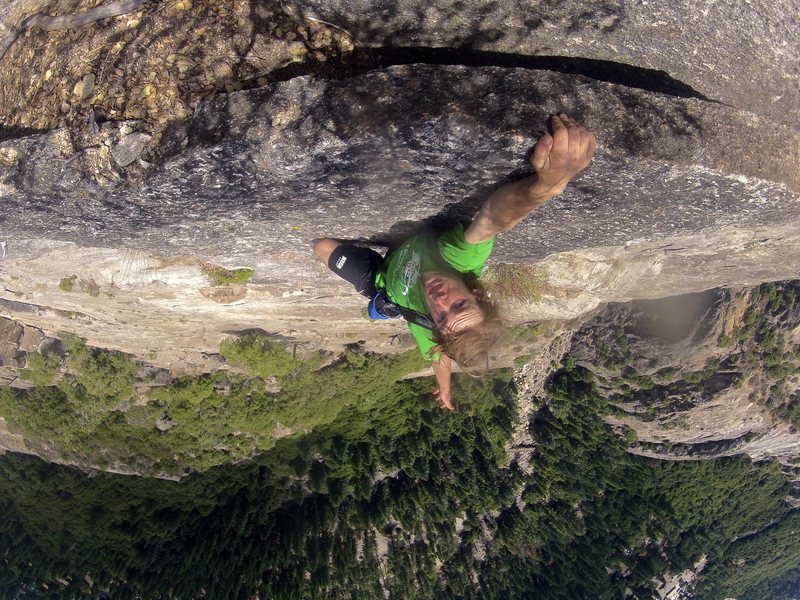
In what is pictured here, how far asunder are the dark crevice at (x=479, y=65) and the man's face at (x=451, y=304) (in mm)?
2336

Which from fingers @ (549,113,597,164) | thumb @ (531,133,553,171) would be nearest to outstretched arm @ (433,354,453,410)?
thumb @ (531,133,553,171)

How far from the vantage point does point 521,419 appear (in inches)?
696

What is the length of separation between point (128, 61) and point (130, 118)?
72 cm

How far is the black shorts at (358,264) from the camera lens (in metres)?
7.29

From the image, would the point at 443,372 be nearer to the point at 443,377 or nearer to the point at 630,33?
the point at 443,377

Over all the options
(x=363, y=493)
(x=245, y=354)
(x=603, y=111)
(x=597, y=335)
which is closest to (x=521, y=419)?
(x=597, y=335)

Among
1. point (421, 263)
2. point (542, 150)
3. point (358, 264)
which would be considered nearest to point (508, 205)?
point (542, 150)

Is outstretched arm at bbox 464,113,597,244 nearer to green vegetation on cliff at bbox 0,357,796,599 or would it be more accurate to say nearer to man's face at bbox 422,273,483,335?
man's face at bbox 422,273,483,335

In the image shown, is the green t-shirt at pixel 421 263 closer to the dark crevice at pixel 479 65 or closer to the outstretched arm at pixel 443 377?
the outstretched arm at pixel 443 377

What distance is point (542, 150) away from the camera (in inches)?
164

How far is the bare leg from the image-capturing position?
7488 mm

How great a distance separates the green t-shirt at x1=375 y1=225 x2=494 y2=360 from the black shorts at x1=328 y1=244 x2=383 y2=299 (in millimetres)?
642

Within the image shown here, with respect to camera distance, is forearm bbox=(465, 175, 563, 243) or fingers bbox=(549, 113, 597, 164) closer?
fingers bbox=(549, 113, 597, 164)

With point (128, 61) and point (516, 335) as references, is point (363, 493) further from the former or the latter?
point (128, 61)
